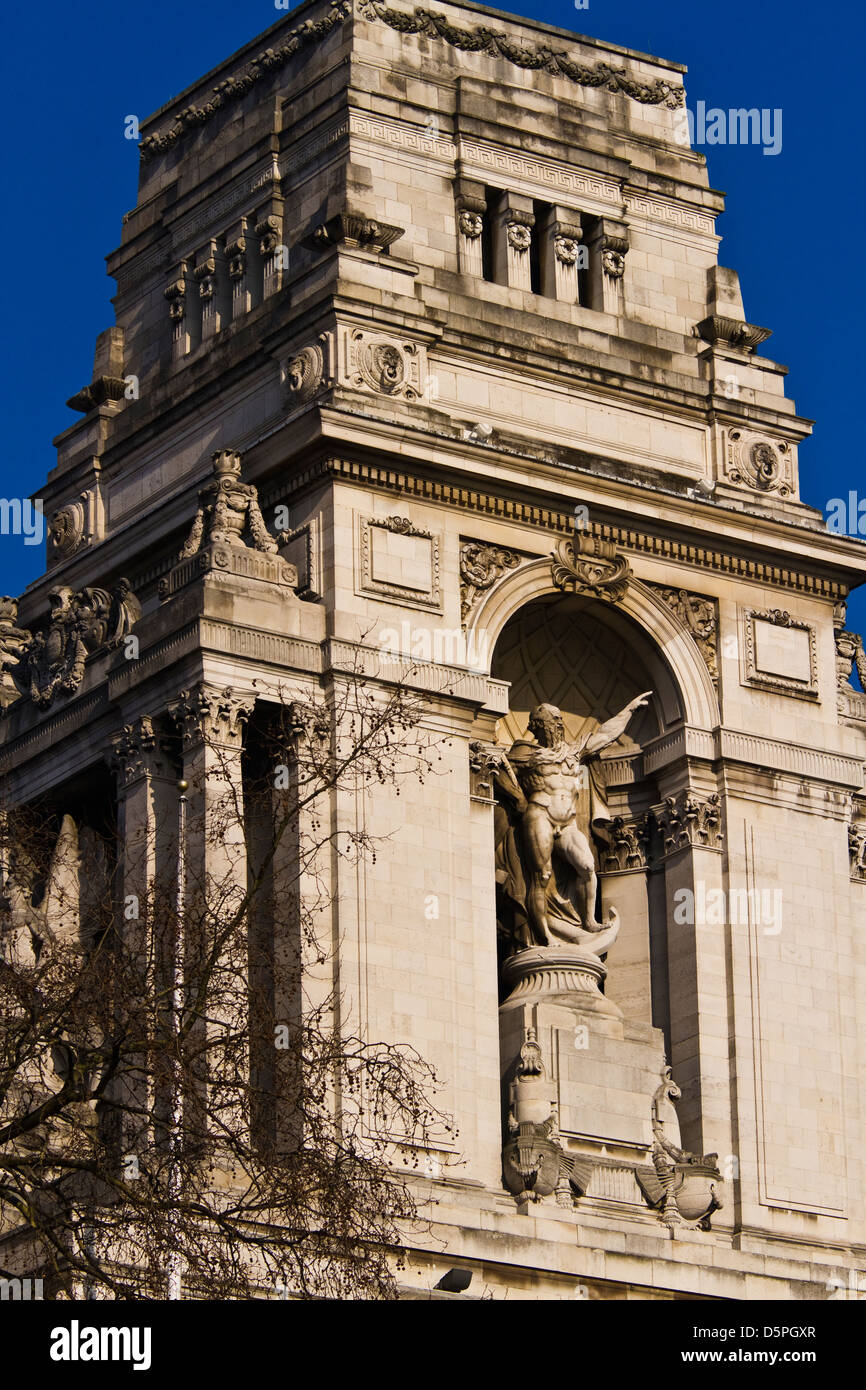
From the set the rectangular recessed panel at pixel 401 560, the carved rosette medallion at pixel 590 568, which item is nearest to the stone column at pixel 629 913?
the carved rosette medallion at pixel 590 568

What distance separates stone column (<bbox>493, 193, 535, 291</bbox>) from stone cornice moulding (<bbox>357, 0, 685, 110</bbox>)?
2.51m

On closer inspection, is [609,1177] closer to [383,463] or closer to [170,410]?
[383,463]

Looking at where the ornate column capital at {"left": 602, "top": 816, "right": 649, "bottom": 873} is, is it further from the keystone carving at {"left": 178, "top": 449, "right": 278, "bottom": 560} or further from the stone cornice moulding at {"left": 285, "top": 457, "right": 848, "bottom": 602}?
the keystone carving at {"left": 178, "top": 449, "right": 278, "bottom": 560}

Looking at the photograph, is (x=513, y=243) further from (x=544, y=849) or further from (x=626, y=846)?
(x=544, y=849)

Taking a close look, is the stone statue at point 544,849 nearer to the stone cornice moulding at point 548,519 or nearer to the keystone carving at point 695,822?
the keystone carving at point 695,822

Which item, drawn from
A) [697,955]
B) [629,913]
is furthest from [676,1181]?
[629,913]

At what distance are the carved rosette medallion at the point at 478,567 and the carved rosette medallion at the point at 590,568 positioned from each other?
0.67 meters

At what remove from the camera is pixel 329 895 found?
4731 cm

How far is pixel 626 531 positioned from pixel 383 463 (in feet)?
13.5

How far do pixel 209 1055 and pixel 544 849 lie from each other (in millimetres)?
13245

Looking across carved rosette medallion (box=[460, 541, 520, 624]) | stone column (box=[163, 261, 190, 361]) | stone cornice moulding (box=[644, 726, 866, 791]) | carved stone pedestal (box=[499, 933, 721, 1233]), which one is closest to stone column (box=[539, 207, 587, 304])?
carved rosette medallion (box=[460, 541, 520, 624])

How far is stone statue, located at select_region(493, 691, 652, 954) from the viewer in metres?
51.4

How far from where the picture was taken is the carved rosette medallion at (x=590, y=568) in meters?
51.4
